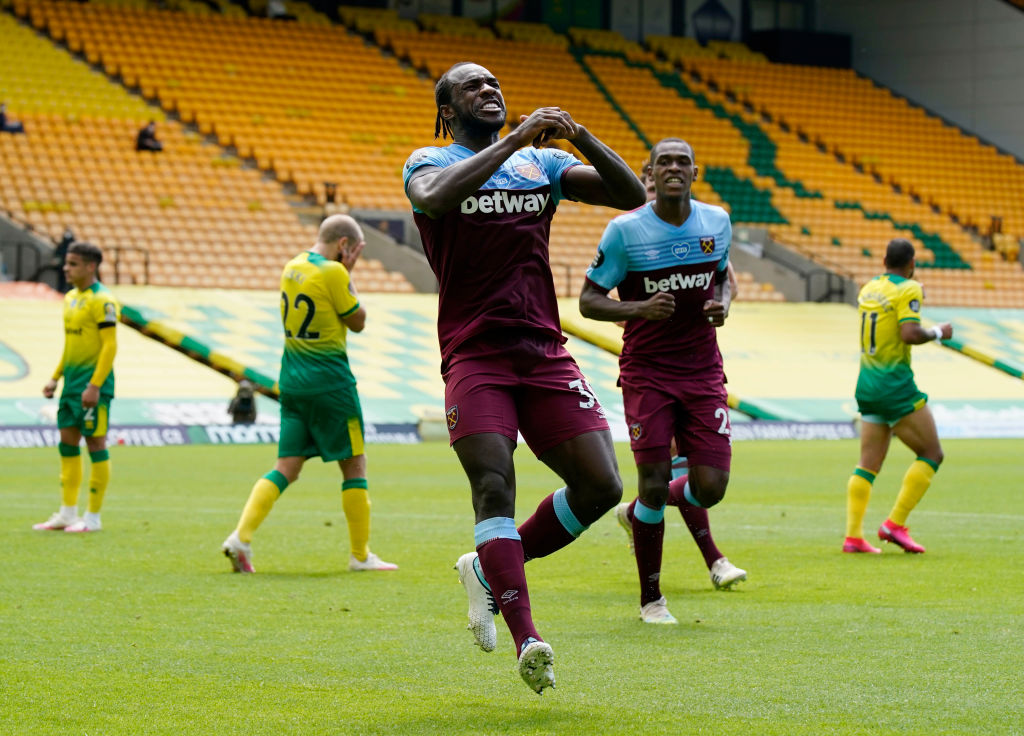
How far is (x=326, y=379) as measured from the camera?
9781mm

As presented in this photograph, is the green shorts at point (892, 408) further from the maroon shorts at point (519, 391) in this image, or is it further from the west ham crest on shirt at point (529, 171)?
the west ham crest on shirt at point (529, 171)

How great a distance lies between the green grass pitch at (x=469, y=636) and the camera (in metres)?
5.30

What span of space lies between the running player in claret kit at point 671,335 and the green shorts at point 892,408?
9.37 feet

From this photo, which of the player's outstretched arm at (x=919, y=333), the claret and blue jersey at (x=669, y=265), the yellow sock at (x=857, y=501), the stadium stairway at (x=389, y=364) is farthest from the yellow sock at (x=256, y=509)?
the stadium stairway at (x=389, y=364)

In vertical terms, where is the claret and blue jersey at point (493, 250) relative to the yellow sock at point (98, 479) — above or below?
above

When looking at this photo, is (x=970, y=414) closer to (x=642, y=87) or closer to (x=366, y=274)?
(x=366, y=274)

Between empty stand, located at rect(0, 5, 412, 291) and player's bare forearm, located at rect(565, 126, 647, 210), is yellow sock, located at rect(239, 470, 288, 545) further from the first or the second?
A: empty stand, located at rect(0, 5, 412, 291)

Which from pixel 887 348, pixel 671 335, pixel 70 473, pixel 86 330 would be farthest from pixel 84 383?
pixel 887 348

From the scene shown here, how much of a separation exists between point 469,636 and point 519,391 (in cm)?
166

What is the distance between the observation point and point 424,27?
45.3 m

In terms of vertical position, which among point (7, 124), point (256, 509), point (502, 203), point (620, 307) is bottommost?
point (7, 124)

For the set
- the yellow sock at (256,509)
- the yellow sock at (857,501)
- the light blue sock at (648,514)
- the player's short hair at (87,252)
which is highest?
the player's short hair at (87,252)

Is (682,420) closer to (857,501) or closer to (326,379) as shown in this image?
(326,379)

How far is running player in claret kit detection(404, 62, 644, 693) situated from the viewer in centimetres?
566
